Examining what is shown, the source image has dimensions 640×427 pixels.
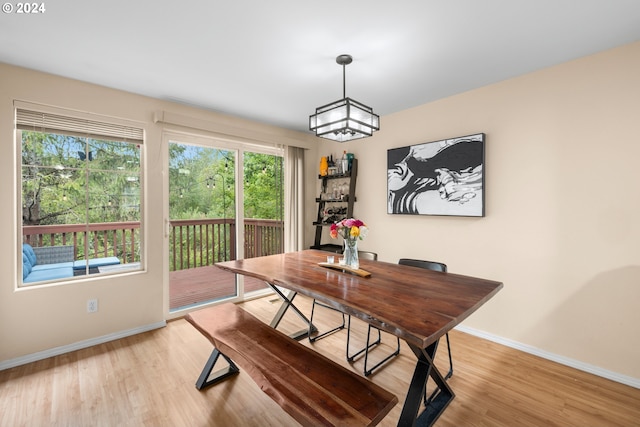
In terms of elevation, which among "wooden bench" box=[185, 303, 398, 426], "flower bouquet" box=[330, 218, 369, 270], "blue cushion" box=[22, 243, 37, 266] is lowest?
"wooden bench" box=[185, 303, 398, 426]

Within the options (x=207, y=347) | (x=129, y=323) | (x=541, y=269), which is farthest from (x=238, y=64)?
(x=541, y=269)

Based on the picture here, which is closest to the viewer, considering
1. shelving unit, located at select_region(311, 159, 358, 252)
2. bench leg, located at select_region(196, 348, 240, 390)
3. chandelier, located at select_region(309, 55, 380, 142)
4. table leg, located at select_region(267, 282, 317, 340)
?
chandelier, located at select_region(309, 55, 380, 142)

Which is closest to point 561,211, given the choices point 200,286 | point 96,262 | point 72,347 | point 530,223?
point 530,223

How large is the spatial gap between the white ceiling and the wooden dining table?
5.46ft

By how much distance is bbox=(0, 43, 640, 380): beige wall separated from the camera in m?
2.09

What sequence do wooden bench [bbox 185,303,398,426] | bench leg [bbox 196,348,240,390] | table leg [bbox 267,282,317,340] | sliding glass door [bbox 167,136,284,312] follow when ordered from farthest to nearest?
sliding glass door [bbox 167,136,284,312] < table leg [bbox 267,282,317,340] < bench leg [bbox 196,348,240,390] < wooden bench [bbox 185,303,398,426]

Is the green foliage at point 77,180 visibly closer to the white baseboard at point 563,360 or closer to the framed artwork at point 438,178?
the framed artwork at point 438,178

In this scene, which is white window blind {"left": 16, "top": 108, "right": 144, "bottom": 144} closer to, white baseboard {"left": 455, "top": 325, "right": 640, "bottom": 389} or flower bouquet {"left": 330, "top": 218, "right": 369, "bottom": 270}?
flower bouquet {"left": 330, "top": 218, "right": 369, "bottom": 270}

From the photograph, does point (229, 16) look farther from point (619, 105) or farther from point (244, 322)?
point (619, 105)

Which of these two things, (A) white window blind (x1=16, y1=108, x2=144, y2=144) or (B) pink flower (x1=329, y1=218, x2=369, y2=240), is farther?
(A) white window blind (x1=16, y1=108, x2=144, y2=144)

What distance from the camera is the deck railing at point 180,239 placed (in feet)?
8.61

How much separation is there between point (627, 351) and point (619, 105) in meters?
1.82

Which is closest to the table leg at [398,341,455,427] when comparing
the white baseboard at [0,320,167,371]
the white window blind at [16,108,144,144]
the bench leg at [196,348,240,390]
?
the bench leg at [196,348,240,390]

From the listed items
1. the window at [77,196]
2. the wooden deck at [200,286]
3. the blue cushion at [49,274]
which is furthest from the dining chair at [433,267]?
the blue cushion at [49,274]
